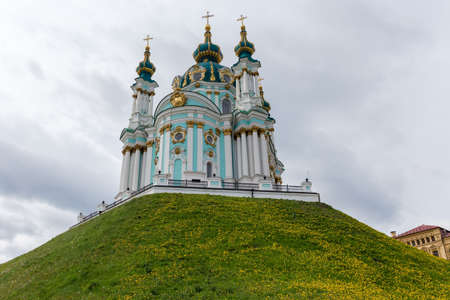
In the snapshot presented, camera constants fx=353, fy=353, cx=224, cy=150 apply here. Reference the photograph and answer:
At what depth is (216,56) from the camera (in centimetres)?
A: 4775

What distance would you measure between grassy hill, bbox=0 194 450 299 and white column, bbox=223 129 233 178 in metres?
11.4

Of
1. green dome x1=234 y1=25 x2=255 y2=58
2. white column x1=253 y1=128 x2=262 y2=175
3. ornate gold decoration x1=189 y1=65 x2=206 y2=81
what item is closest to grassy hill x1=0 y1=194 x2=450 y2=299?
white column x1=253 y1=128 x2=262 y2=175

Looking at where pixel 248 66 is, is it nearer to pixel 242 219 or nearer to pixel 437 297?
pixel 242 219

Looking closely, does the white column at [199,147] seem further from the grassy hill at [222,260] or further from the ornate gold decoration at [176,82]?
the ornate gold decoration at [176,82]

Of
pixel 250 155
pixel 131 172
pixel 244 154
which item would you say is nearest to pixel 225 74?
pixel 244 154

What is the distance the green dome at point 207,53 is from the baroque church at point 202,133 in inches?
186

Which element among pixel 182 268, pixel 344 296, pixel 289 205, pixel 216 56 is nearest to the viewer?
pixel 344 296

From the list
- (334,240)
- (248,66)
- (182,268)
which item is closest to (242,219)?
(334,240)

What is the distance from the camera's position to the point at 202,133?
3362 cm

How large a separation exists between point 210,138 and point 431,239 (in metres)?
34.0

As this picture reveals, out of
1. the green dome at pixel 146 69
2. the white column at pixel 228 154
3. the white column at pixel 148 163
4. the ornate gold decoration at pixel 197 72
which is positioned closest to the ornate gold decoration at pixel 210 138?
the white column at pixel 228 154

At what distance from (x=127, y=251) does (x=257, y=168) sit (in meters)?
19.3

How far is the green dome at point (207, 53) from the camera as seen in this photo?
47375 millimetres

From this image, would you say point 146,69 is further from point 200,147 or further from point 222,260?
point 222,260
